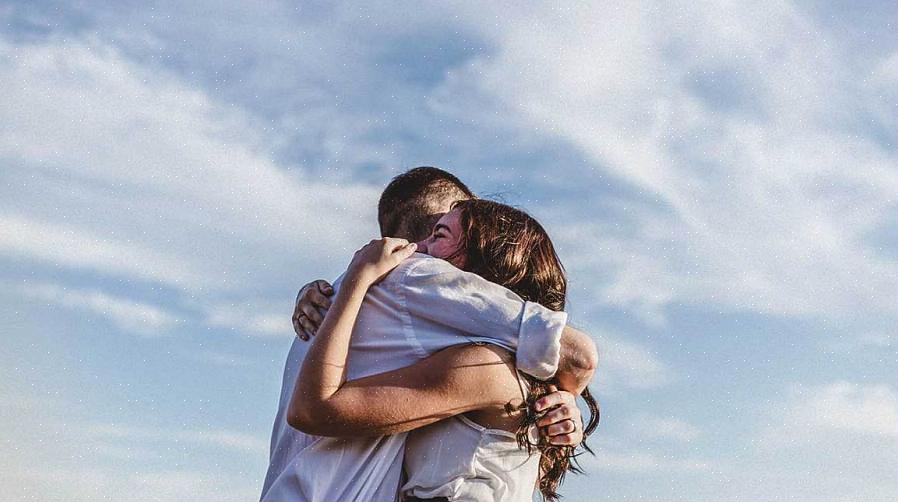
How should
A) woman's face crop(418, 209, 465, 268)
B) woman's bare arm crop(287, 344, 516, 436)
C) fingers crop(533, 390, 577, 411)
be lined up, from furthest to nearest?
1. woman's face crop(418, 209, 465, 268)
2. fingers crop(533, 390, 577, 411)
3. woman's bare arm crop(287, 344, 516, 436)

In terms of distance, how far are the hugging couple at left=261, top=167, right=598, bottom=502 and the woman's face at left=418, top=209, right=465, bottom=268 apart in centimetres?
21

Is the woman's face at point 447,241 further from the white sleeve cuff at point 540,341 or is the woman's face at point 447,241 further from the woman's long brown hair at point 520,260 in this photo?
the white sleeve cuff at point 540,341

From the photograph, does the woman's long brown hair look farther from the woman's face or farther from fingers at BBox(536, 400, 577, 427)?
fingers at BBox(536, 400, 577, 427)

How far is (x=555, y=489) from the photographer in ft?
12.9

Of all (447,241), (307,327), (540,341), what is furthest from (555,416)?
(307,327)

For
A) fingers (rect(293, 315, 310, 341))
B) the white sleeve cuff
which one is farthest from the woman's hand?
the white sleeve cuff

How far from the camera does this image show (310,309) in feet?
12.3

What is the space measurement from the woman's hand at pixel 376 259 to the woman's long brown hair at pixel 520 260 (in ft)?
0.87

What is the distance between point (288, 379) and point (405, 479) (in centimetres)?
56

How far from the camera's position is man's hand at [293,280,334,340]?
12.2 ft

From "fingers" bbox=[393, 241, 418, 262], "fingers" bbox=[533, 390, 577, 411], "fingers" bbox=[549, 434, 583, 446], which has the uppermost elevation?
"fingers" bbox=[393, 241, 418, 262]

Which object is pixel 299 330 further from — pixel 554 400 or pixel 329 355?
pixel 554 400

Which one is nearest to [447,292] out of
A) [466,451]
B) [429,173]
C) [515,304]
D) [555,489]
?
[515,304]

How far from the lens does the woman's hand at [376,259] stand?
349 cm
